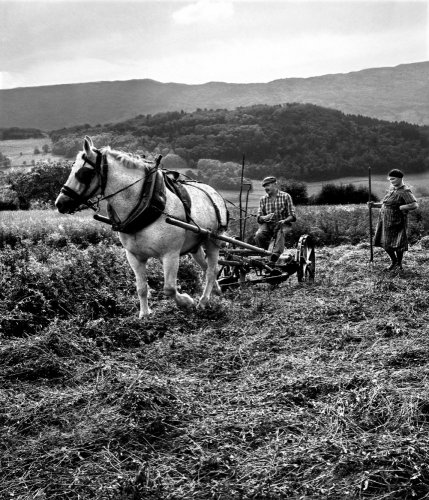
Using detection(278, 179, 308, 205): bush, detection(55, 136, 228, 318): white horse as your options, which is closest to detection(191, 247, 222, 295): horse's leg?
detection(55, 136, 228, 318): white horse

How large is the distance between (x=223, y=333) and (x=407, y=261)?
7.59m

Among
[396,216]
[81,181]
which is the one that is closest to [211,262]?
[81,181]

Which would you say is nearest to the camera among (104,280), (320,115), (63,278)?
(63,278)

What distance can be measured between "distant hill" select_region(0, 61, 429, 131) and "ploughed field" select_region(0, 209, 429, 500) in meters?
58.4

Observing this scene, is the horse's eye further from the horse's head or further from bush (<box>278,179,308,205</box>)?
bush (<box>278,179,308,205</box>)

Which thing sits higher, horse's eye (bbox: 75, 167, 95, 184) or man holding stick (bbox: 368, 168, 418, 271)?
horse's eye (bbox: 75, 167, 95, 184)

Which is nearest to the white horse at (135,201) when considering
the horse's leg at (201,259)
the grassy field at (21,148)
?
the horse's leg at (201,259)

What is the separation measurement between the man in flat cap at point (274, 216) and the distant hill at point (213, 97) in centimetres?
5541

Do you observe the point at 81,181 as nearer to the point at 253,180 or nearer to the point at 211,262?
the point at 211,262

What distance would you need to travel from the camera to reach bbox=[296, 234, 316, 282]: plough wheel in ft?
32.0

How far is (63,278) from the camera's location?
8273 mm

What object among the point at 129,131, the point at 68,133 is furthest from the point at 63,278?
the point at 68,133

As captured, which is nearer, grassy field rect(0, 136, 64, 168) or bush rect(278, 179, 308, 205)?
bush rect(278, 179, 308, 205)

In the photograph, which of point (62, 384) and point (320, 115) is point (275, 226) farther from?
point (320, 115)
